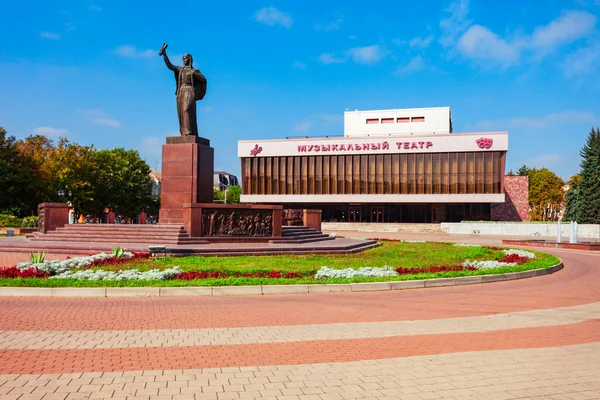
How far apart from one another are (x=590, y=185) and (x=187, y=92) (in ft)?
159

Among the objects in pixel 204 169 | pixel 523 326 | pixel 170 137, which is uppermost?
pixel 170 137

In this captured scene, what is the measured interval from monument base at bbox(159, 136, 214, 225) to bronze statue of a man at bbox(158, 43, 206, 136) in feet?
2.50

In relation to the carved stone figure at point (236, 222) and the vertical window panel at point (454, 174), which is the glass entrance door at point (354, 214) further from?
the carved stone figure at point (236, 222)

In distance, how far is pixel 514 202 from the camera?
71.5m

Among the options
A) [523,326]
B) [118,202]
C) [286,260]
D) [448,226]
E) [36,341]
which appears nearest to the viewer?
[36,341]

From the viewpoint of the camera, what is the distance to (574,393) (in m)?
5.29

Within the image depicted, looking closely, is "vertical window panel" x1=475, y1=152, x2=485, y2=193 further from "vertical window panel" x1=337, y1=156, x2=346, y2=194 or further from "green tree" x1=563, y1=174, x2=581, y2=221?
"vertical window panel" x1=337, y1=156, x2=346, y2=194

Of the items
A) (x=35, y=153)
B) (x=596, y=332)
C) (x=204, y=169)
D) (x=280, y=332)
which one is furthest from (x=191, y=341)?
(x=35, y=153)

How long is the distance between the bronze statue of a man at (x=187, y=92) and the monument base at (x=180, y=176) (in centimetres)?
76

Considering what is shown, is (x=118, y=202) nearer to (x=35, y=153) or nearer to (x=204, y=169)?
(x=35, y=153)

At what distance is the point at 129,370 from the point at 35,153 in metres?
64.3

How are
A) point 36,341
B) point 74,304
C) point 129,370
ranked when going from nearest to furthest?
point 129,370 < point 36,341 < point 74,304

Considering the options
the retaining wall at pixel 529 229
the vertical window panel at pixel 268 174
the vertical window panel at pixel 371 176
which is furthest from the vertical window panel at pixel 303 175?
the retaining wall at pixel 529 229

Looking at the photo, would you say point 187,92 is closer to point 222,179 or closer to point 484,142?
point 484,142
